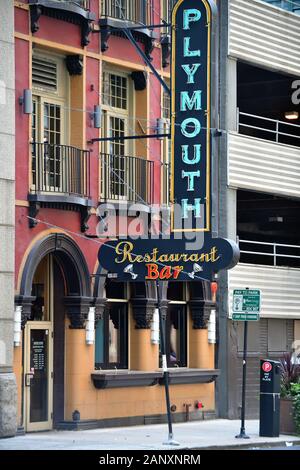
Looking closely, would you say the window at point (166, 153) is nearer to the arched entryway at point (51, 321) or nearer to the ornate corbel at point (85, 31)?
the ornate corbel at point (85, 31)

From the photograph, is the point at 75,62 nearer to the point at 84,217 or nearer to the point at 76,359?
the point at 84,217

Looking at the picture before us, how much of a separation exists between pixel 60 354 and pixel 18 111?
5718mm

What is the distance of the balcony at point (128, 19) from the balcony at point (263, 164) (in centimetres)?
440

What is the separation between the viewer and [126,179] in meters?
34.8

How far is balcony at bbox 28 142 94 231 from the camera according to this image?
31.5 m

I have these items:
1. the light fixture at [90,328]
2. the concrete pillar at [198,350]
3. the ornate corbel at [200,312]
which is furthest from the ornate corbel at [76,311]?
the concrete pillar at [198,350]

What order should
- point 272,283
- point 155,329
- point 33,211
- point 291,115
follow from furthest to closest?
1. point 291,115
2. point 272,283
3. point 155,329
4. point 33,211

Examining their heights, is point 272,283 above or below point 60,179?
below

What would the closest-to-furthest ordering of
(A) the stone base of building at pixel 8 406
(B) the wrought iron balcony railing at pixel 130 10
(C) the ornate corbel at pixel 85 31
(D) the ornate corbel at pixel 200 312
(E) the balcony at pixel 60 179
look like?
(A) the stone base of building at pixel 8 406, (E) the balcony at pixel 60 179, (C) the ornate corbel at pixel 85 31, (B) the wrought iron balcony railing at pixel 130 10, (D) the ornate corbel at pixel 200 312

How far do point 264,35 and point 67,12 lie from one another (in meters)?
9.11

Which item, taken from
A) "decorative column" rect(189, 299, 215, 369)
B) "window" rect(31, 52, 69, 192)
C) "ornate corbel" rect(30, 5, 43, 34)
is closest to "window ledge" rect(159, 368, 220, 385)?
"decorative column" rect(189, 299, 215, 369)

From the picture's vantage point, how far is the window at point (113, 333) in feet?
112

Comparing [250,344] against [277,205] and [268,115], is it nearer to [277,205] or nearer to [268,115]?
[277,205]

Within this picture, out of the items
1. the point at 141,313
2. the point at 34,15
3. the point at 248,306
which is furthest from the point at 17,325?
the point at 34,15
